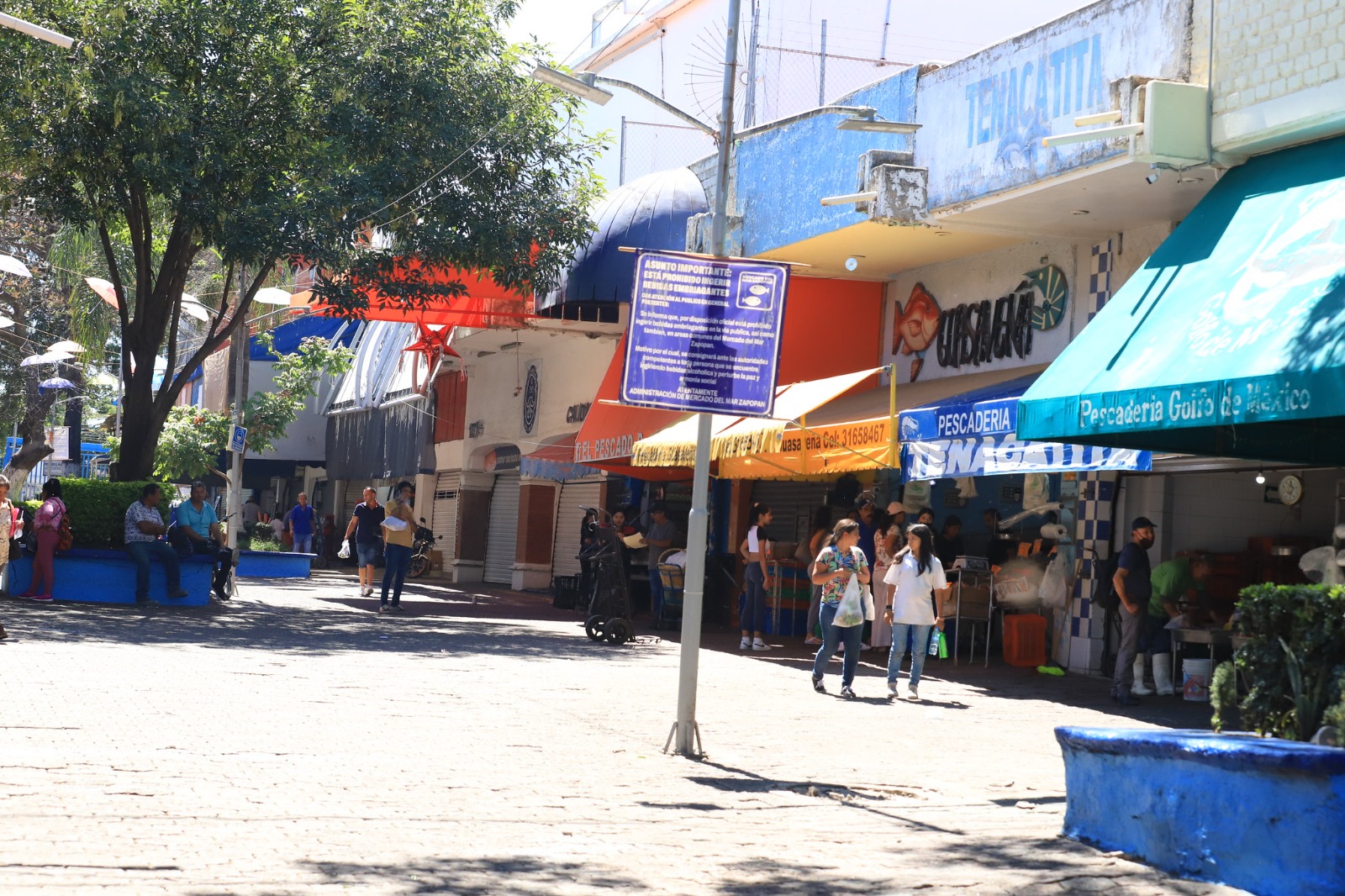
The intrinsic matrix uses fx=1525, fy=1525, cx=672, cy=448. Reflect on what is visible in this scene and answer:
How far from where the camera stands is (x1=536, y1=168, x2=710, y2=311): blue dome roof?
2400 centimetres

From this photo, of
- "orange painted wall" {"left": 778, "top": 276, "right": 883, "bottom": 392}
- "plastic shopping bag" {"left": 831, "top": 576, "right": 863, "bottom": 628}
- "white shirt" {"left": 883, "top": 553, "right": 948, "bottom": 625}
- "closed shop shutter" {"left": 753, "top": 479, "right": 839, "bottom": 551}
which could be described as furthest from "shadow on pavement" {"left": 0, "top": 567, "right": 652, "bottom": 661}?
"orange painted wall" {"left": 778, "top": 276, "right": 883, "bottom": 392}

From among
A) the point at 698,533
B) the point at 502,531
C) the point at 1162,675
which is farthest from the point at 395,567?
the point at 698,533

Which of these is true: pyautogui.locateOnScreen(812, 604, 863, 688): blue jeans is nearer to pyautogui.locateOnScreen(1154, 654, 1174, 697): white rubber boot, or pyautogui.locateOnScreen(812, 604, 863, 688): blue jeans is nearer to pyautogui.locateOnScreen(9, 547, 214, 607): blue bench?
pyautogui.locateOnScreen(1154, 654, 1174, 697): white rubber boot

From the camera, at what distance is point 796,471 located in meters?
17.8

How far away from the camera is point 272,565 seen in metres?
32.8

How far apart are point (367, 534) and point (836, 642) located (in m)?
12.9

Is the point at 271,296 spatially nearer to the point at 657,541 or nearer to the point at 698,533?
the point at 657,541

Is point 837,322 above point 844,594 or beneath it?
above

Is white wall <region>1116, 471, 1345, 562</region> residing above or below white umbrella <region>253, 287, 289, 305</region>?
below

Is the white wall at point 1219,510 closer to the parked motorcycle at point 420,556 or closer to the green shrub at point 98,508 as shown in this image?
the green shrub at point 98,508

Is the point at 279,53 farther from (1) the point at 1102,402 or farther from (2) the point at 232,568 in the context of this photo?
(1) the point at 1102,402

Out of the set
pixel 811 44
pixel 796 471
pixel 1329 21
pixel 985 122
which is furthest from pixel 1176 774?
pixel 811 44

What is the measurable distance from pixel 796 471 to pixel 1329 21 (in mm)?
8054

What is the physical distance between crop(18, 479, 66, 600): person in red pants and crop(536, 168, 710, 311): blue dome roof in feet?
29.5
